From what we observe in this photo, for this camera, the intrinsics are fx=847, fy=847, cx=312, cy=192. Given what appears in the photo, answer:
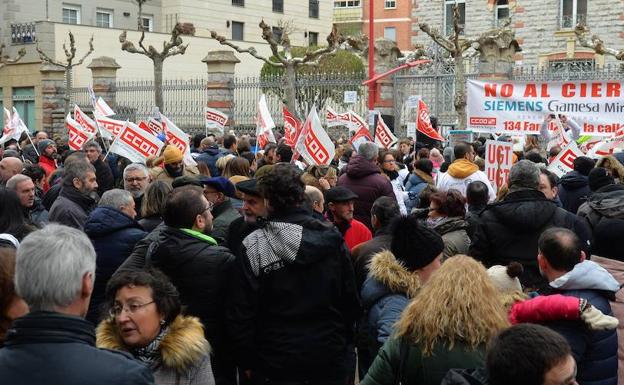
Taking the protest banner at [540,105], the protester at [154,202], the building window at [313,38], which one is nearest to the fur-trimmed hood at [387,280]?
the protester at [154,202]

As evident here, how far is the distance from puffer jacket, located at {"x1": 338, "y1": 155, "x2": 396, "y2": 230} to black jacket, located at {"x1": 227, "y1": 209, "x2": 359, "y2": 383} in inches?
158

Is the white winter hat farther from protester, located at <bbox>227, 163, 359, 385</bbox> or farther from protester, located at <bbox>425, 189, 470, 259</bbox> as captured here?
protester, located at <bbox>425, 189, 470, 259</bbox>

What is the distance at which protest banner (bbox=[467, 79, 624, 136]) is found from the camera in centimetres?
1149

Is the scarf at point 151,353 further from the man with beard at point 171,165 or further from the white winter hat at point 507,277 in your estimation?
the man with beard at point 171,165

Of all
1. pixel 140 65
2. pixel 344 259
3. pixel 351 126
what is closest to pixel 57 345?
pixel 344 259

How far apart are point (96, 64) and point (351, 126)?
47.3ft

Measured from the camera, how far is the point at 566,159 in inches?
402

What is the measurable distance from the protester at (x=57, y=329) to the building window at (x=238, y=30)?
44688 mm

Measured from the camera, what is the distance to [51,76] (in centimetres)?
3102

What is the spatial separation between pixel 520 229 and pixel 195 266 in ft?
8.47

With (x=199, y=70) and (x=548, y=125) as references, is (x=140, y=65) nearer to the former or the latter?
(x=199, y=70)

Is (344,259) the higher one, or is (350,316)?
(344,259)

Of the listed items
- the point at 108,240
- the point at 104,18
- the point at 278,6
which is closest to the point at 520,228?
the point at 108,240

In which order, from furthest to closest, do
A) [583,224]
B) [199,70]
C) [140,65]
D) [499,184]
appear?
[199,70], [140,65], [499,184], [583,224]
